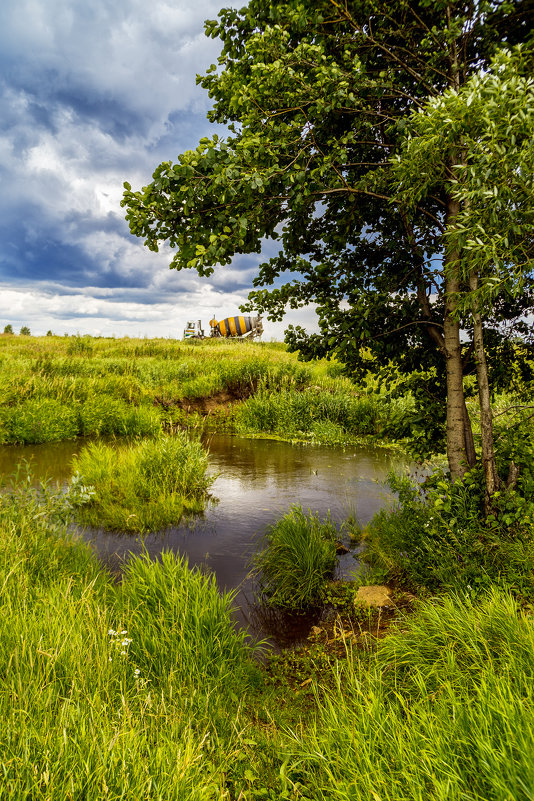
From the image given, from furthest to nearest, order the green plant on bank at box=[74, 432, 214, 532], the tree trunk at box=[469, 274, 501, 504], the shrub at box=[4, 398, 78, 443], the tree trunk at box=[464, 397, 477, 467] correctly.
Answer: the shrub at box=[4, 398, 78, 443] < the green plant on bank at box=[74, 432, 214, 532] < the tree trunk at box=[464, 397, 477, 467] < the tree trunk at box=[469, 274, 501, 504]

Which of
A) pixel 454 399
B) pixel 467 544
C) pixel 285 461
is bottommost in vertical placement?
pixel 285 461

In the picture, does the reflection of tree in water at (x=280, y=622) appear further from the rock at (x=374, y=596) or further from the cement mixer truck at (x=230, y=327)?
the cement mixer truck at (x=230, y=327)

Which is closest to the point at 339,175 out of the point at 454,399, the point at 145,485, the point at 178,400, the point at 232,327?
the point at 454,399

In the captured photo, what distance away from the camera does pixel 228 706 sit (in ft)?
10.5

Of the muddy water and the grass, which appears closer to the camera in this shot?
the muddy water

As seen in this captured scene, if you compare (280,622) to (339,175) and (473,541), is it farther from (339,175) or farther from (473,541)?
(339,175)

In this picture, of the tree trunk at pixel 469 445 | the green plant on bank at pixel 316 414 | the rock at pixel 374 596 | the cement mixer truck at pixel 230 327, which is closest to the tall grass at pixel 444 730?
the rock at pixel 374 596

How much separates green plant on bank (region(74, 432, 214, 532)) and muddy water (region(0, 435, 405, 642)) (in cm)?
31

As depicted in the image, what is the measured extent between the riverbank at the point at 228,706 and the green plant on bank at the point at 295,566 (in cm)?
92

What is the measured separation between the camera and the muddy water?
6.05 m

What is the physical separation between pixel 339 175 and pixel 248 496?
6.28 meters

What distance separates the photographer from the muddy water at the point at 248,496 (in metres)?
6.05

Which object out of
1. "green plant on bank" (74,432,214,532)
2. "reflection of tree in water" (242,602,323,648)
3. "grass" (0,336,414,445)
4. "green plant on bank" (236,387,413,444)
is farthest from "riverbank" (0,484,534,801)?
"green plant on bank" (236,387,413,444)

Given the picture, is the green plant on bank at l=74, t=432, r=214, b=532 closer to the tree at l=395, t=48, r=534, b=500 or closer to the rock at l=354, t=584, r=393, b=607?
the rock at l=354, t=584, r=393, b=607
